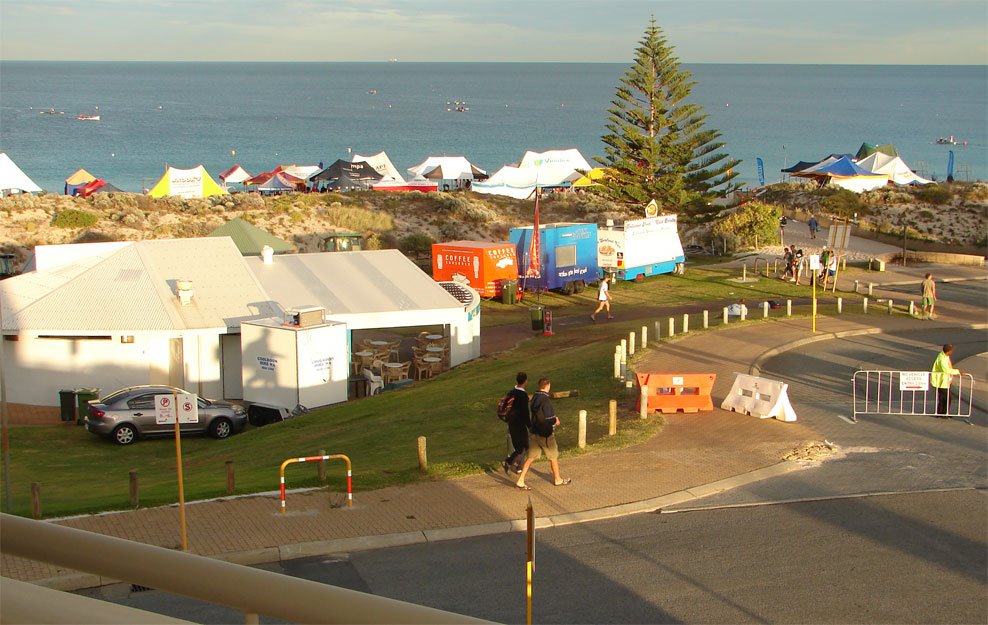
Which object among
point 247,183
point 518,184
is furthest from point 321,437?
point 247,183

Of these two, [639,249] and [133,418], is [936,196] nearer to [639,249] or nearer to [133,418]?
[639,249]

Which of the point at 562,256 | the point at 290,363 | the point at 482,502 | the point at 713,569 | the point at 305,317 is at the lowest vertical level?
the point at 713,569

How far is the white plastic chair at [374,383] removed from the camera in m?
23.8

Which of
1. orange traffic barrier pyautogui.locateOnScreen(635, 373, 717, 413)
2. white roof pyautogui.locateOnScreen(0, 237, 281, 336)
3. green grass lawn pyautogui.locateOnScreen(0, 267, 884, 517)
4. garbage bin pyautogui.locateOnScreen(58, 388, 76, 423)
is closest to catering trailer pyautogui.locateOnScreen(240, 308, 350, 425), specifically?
green grass lawn pyautogui.locateOnScreen(0, 267, 884, 517)

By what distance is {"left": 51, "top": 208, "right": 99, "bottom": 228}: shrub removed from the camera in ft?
155

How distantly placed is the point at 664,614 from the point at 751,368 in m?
13.0

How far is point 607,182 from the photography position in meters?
54.3

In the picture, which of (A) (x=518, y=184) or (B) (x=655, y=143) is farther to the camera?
(A) (x=518, y=184)

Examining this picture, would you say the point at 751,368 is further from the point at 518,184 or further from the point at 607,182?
the point at 518,184

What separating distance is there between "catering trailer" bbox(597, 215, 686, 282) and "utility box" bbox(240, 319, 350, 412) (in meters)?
18.3

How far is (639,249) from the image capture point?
39.2 metres

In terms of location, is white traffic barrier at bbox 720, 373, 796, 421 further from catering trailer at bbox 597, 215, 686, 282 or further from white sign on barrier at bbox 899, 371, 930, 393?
catering trailer at bbox 597, 215, 686, 282

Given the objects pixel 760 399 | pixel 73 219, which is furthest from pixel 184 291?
pixel 73 219

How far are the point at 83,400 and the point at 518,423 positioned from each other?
12079 millimetres
